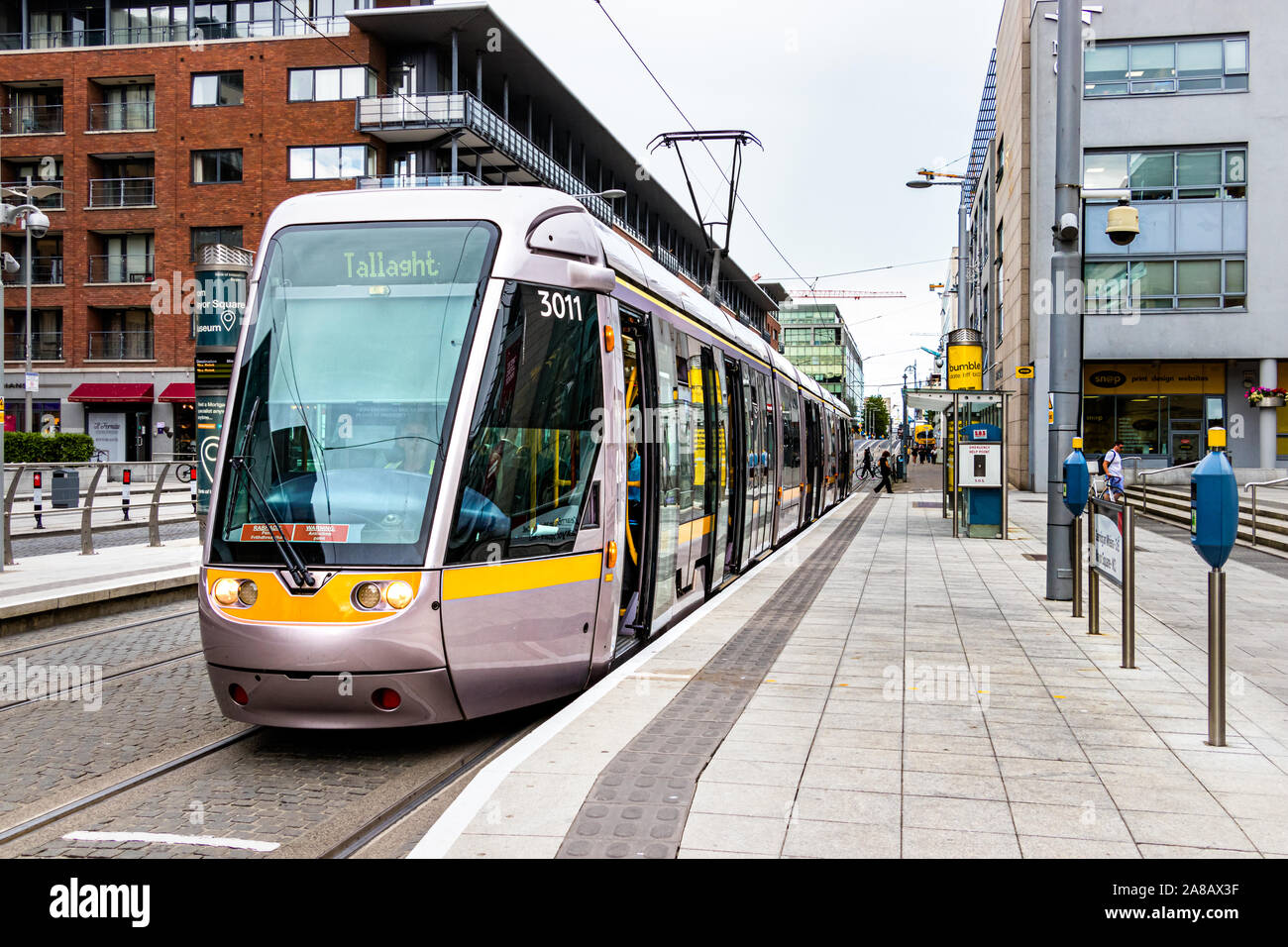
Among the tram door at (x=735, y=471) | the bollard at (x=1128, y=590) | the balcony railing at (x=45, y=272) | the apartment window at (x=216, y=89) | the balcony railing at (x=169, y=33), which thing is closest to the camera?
the bollard at (x=1128, y=590)

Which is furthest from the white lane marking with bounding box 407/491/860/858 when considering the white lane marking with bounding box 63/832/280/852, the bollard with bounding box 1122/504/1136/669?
the bollard with bounding box 1122/504/1136/669

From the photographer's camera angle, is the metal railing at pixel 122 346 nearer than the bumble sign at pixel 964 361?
No

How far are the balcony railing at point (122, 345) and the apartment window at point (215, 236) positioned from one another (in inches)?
167

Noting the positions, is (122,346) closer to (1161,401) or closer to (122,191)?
(122,191)

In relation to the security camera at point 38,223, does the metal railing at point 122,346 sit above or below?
above

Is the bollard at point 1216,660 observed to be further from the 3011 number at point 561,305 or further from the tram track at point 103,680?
the tram track at point 103,680

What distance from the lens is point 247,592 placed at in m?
5.72

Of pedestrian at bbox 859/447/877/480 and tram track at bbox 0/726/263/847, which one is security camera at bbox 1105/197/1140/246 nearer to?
tram track at bbox 0/726/263/847

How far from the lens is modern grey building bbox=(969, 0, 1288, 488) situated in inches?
1369

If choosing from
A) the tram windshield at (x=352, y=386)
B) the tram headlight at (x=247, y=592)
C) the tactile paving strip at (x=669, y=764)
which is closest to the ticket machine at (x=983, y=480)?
the tactile paving strip at (x=669, y=764)

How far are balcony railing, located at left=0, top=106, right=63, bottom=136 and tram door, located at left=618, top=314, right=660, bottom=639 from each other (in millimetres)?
45200

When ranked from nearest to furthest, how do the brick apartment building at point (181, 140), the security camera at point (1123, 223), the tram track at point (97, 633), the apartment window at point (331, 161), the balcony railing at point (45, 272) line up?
the tram track at point (97, 633)
the security camera at point (1123, 223)
the brick apartment building at point (181, 140)
the apartment window at point (331, 161)
the balcony railing at point (45, 272)

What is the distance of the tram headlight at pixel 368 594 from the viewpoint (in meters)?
5.55
